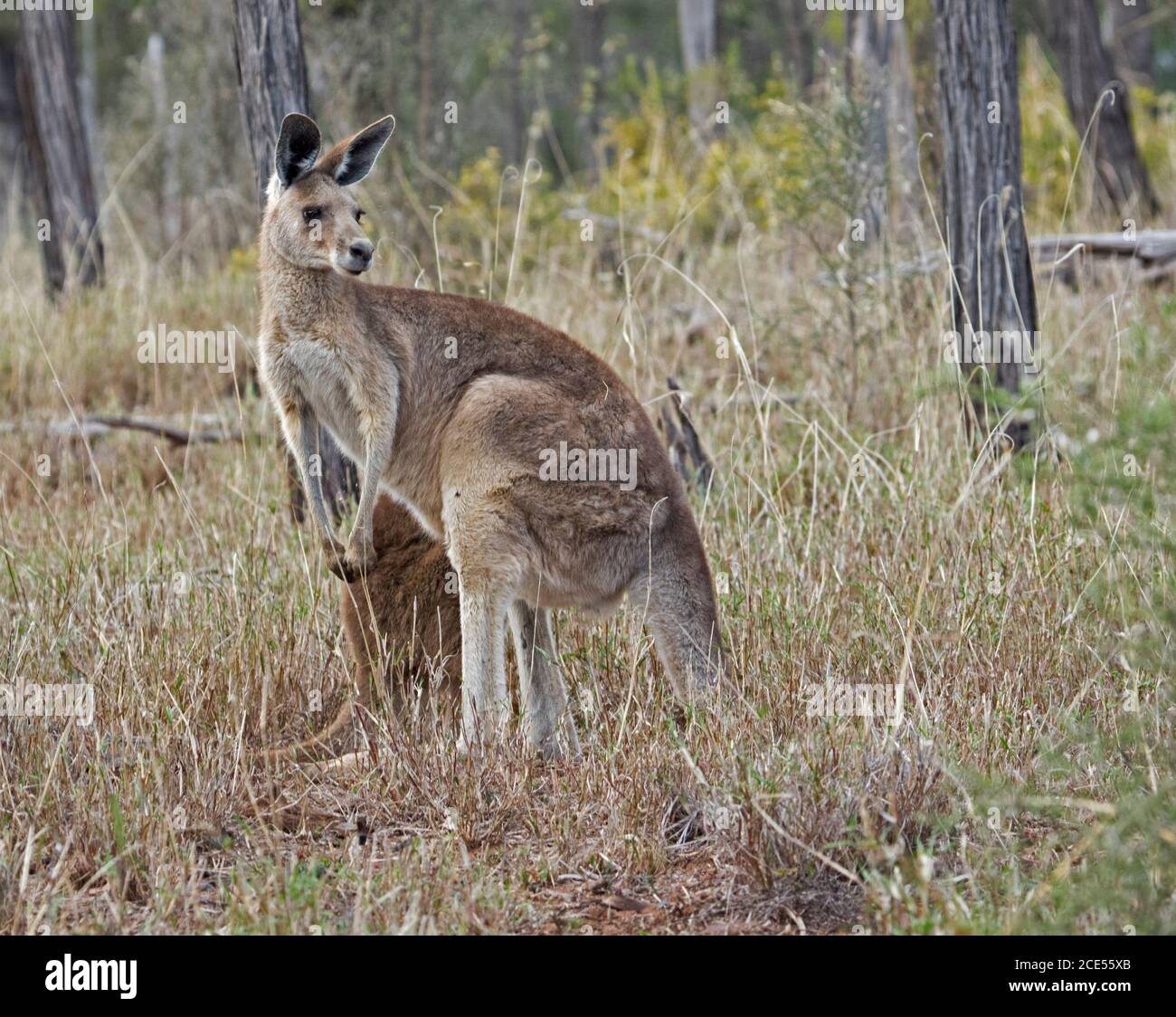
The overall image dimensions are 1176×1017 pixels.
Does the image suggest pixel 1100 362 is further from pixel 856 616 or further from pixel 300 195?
pixel 300 195

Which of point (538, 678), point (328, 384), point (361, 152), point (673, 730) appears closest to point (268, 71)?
point (361, 152)

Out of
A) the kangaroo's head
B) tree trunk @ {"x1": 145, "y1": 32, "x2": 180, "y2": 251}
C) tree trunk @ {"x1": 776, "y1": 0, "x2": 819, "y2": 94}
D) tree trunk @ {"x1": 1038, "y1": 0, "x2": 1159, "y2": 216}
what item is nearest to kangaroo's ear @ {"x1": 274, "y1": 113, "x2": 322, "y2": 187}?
the kangaroo's head

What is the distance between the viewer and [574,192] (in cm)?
972

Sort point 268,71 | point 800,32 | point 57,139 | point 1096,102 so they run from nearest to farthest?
point 268,71 < point 57,139 < point 1096,102 < point 800,32

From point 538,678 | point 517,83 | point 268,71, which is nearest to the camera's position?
point 538,678

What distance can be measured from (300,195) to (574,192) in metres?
6.20

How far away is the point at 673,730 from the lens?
Result: 335 cm

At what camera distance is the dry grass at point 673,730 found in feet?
9.23

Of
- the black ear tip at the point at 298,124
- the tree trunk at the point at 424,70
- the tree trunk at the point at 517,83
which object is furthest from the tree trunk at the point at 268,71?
the tree trunk at the point at 517,83

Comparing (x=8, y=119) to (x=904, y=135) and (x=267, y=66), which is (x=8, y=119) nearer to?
(x=904, y=135)

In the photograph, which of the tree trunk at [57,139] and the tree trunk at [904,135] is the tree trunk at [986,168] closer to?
the tree trunk at [904,135]

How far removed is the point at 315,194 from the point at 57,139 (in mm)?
6394
